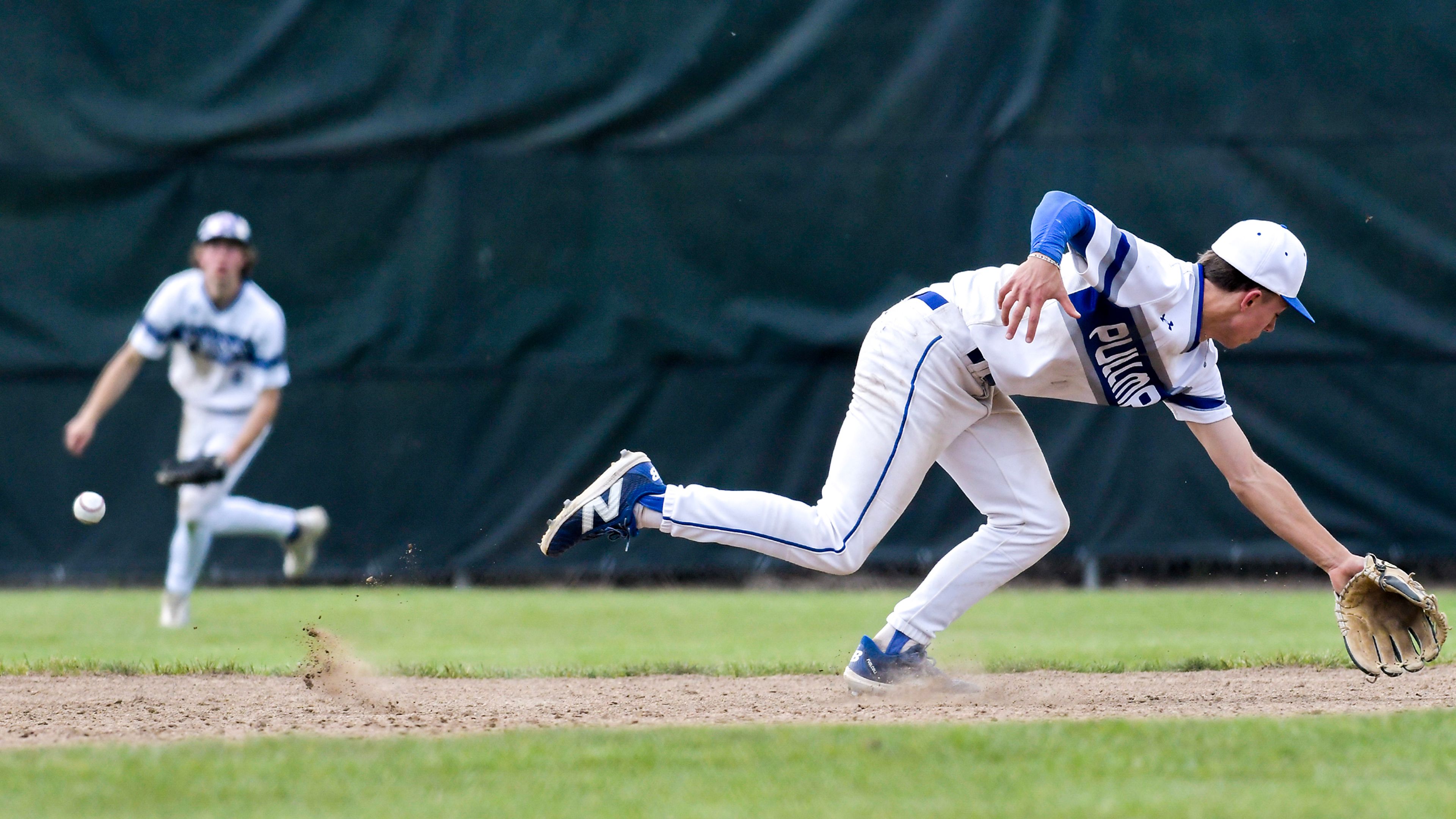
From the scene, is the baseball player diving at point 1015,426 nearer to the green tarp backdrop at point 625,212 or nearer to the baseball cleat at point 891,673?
the baseball cleat at point 891,673

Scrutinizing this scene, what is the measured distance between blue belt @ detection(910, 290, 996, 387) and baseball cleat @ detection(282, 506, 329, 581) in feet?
13.9

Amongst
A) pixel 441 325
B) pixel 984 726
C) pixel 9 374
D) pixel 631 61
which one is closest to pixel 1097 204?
pixel 631 61

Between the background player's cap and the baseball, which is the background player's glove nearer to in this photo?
the baseball

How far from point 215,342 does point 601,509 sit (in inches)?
154

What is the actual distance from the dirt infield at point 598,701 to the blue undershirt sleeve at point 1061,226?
1198mm

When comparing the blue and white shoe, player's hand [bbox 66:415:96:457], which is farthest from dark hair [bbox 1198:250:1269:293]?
player's hand [bbox 66:415:96:457]

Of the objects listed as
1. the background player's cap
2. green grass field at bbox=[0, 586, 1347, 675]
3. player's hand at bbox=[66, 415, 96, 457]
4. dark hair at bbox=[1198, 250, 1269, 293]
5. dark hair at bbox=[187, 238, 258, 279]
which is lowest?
green grass field at bbox=[0, 586, 1347, 675]

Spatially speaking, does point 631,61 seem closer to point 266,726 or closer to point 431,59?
point 431,59

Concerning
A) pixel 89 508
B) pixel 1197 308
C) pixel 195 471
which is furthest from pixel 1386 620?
pixel 195 471

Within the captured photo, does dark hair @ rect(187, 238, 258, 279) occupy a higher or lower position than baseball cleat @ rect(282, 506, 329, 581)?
higher

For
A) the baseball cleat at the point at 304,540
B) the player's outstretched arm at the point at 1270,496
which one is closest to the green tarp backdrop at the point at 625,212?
the baseball cleat at the point at 304,540

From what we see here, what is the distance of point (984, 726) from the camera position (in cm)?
374

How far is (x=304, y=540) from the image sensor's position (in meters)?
7.85

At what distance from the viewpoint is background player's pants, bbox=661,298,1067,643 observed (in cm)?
420
